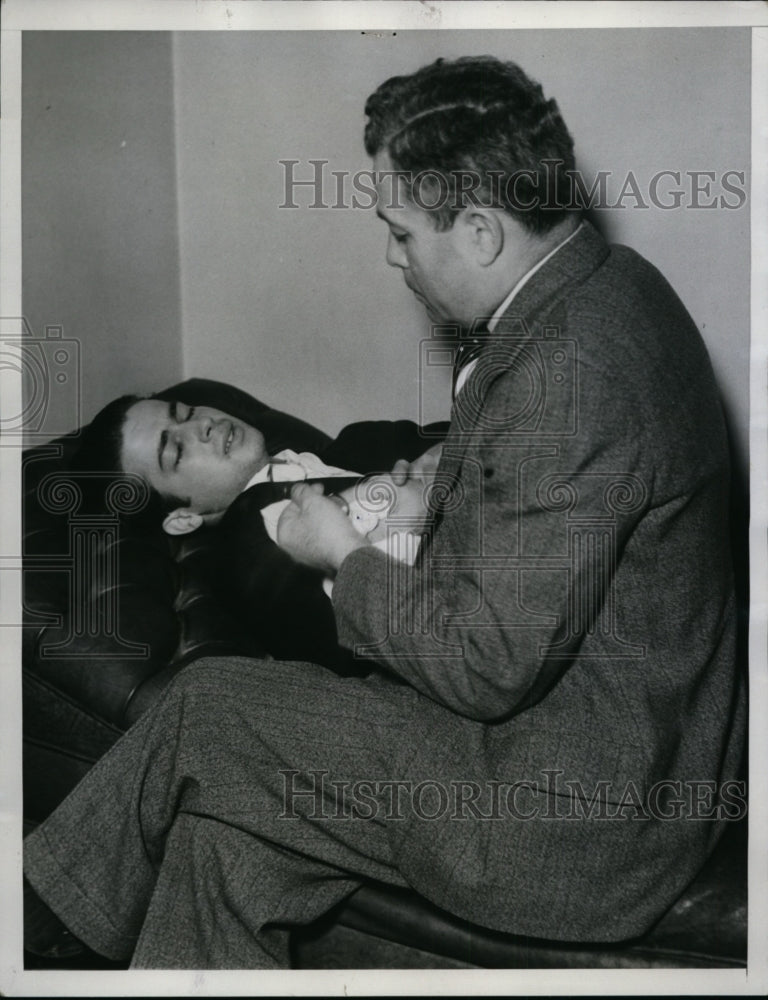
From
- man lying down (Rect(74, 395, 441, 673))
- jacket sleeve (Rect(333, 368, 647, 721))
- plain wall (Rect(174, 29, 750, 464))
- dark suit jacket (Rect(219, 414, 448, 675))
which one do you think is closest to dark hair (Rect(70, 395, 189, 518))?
man lying down (Rect(74, 395, 441, 673))

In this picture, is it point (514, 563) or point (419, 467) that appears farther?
point (419, 467)

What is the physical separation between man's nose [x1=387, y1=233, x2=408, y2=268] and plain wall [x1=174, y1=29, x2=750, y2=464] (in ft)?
0.05

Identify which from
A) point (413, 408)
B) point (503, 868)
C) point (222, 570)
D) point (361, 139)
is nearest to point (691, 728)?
point (503, 868)

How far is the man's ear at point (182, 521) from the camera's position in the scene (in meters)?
1.58

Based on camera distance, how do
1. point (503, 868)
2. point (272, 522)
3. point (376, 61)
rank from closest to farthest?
1. point (503, 868)
2. point (376, 61)
3. point (272, 522)

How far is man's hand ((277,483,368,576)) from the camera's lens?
1507 millimetres

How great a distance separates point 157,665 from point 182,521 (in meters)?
0.22

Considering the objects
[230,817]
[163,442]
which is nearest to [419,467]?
[163,442]

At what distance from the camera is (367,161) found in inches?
Result: 57.4

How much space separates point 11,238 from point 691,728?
45.0 inches

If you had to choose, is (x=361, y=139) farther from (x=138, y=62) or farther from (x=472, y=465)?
(x=472, y=465)

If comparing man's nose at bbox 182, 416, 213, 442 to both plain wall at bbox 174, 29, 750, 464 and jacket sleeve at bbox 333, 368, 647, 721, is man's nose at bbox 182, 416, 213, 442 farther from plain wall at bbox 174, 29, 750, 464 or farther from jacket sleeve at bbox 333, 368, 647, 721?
jacket sleeve at bbox 333, 368, 647, 721

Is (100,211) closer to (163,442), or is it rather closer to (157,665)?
(163,442)

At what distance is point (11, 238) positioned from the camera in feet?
4.91
